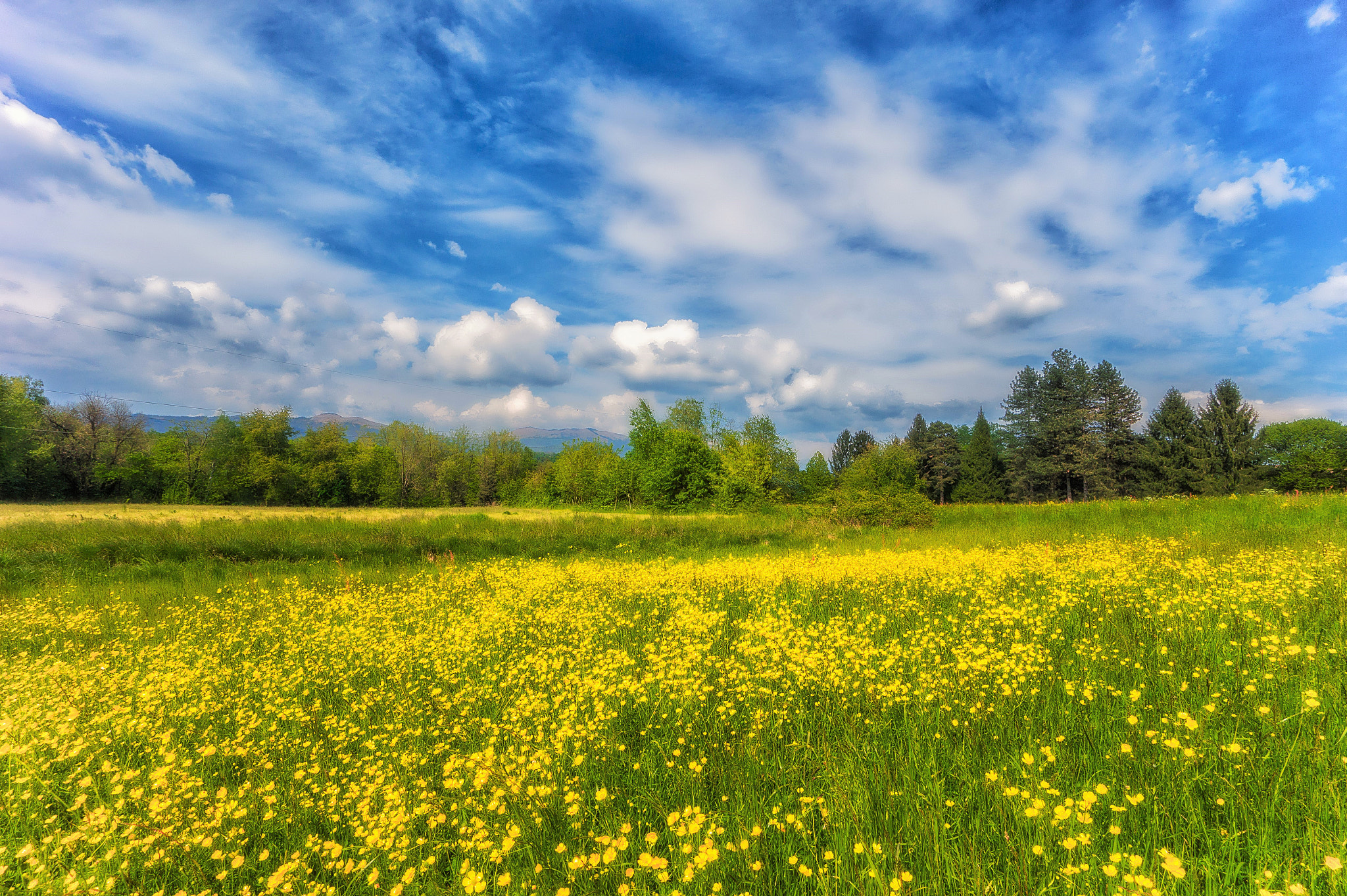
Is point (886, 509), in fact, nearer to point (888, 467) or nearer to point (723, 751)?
point (723, 751)

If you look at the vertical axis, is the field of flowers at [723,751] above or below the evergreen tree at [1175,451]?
below

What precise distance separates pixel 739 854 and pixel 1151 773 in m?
2.64

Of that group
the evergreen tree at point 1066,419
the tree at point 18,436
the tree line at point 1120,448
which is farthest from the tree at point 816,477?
the tree at point 18,436

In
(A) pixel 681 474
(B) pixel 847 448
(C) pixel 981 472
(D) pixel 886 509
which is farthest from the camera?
(B) pixel 847 448

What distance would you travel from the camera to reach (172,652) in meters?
6.88

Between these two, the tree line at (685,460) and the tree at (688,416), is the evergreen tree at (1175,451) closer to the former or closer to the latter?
the tree line at (685,460)

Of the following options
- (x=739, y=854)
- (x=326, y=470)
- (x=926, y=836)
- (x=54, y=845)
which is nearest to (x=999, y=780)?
(x=926, y=836)

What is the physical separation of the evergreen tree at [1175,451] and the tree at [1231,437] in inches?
42.4

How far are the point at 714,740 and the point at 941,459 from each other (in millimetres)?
83889

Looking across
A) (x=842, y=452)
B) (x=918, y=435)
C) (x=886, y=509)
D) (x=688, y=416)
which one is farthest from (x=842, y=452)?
(x=886, y=509)

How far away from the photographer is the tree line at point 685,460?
144ft

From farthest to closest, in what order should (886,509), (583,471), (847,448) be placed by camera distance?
(847,448) → (583,471) → (886,509)

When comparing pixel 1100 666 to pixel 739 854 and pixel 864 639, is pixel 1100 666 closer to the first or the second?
pixel 864 639

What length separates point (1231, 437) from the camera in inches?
1949
